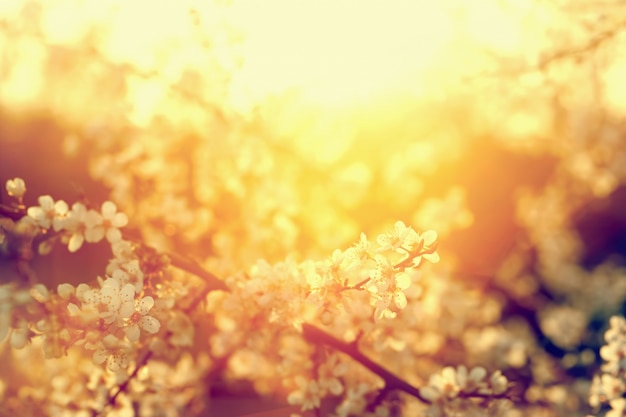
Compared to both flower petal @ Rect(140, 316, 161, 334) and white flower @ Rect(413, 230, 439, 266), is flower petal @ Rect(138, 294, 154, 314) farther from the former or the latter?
white flower @ Rect(413, 230, 439, 266)

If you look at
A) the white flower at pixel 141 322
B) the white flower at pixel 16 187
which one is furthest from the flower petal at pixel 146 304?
Result: the white flower at pixel 16 187

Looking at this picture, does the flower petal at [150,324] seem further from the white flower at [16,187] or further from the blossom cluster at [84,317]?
the white flower at [16,187]

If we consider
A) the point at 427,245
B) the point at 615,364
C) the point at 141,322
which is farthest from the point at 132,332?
the point at 615,364

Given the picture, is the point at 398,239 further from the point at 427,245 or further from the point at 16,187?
the point at 16,187

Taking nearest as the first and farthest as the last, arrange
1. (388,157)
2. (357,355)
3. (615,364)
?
(357,355) < (615,364) < (388,157)

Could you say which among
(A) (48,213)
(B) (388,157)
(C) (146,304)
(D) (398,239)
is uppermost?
(B) (388,157)

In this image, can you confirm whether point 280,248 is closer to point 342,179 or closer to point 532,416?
point 342,179
